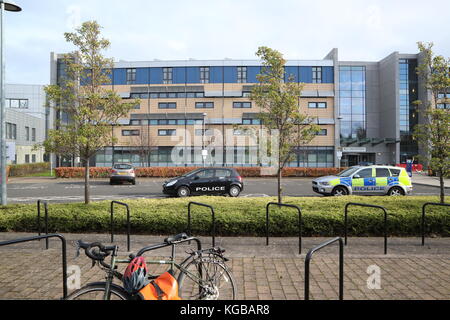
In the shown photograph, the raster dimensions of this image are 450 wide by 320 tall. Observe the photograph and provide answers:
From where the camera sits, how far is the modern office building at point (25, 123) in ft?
142

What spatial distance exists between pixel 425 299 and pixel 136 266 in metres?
3.60

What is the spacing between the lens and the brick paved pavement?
4.12m

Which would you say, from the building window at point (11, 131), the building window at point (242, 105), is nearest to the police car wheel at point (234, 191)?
the building window at point (242, 105)

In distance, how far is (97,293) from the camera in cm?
→ 271

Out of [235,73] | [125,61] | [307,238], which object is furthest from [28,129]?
[307,238]

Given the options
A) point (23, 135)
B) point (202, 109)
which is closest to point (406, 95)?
point (202, 109)

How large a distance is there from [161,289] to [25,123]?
2135 inches

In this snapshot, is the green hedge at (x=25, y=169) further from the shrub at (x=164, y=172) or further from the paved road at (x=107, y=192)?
the paved road at (x=107, y=192)

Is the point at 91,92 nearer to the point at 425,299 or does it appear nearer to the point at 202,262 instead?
the point at 202,262

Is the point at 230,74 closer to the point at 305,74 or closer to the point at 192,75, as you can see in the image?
the point at 192,75

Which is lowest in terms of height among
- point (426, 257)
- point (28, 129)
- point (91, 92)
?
point (426, 257)

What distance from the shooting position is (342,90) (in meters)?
53.1

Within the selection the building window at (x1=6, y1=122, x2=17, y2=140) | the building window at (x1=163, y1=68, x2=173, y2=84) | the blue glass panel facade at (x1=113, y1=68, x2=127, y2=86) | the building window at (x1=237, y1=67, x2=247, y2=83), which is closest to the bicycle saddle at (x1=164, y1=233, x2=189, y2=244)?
the building window at (x1=237, y1=67, x2=247, y2=83)

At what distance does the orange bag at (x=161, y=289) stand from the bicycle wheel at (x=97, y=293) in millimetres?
158
